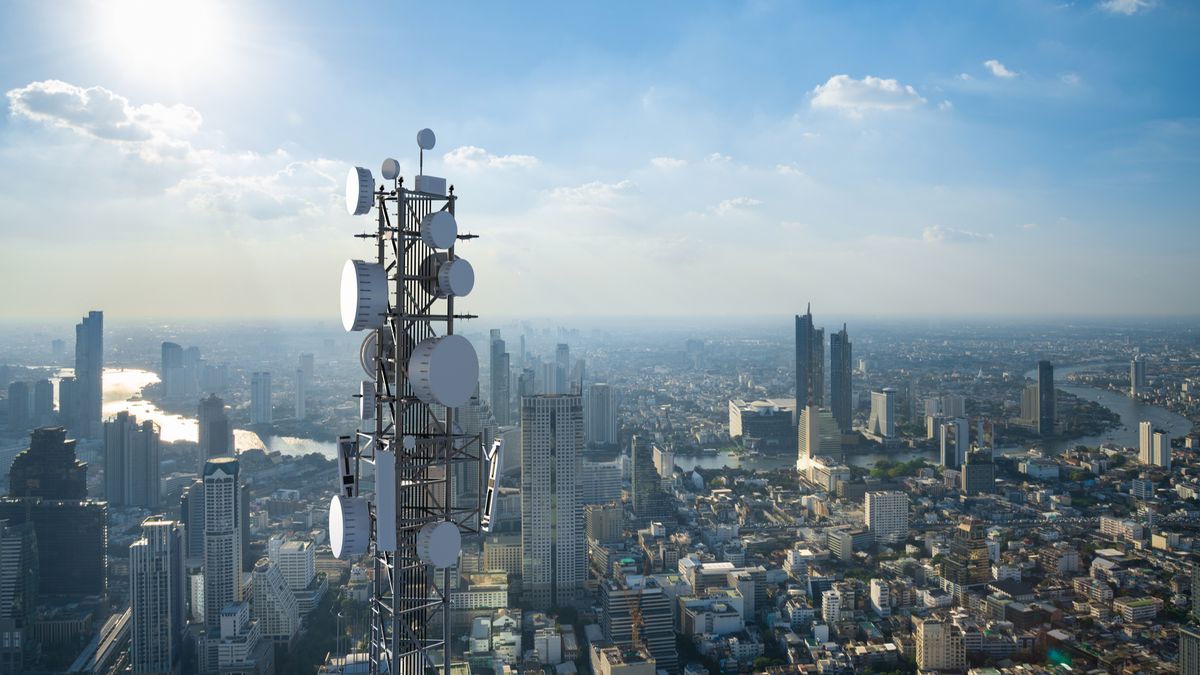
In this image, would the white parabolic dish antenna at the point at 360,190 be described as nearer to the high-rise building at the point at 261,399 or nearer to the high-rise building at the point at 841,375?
the high-rise building at the point at 261,399

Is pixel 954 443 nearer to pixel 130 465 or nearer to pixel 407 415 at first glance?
pixel 130 465

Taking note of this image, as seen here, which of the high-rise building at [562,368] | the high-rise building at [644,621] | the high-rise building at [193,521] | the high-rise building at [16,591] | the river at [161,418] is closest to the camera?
the high-rise building at [16,591]

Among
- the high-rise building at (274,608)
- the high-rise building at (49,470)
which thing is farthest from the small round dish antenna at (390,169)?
the high-rise building at (49,470)

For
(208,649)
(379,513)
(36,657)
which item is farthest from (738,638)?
(379,513)

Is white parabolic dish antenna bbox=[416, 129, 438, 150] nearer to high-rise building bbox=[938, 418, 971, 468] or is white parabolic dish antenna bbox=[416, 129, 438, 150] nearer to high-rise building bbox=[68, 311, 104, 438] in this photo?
high-rise building bbox=[68, 311, 104, 438]

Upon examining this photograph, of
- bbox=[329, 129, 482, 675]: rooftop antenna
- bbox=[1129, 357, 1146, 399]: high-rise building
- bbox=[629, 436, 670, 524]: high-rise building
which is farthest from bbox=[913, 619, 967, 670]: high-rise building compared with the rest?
bbox=[1129, 357, 1146, 399]: high-rise building

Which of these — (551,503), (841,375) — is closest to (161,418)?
(551,503)
